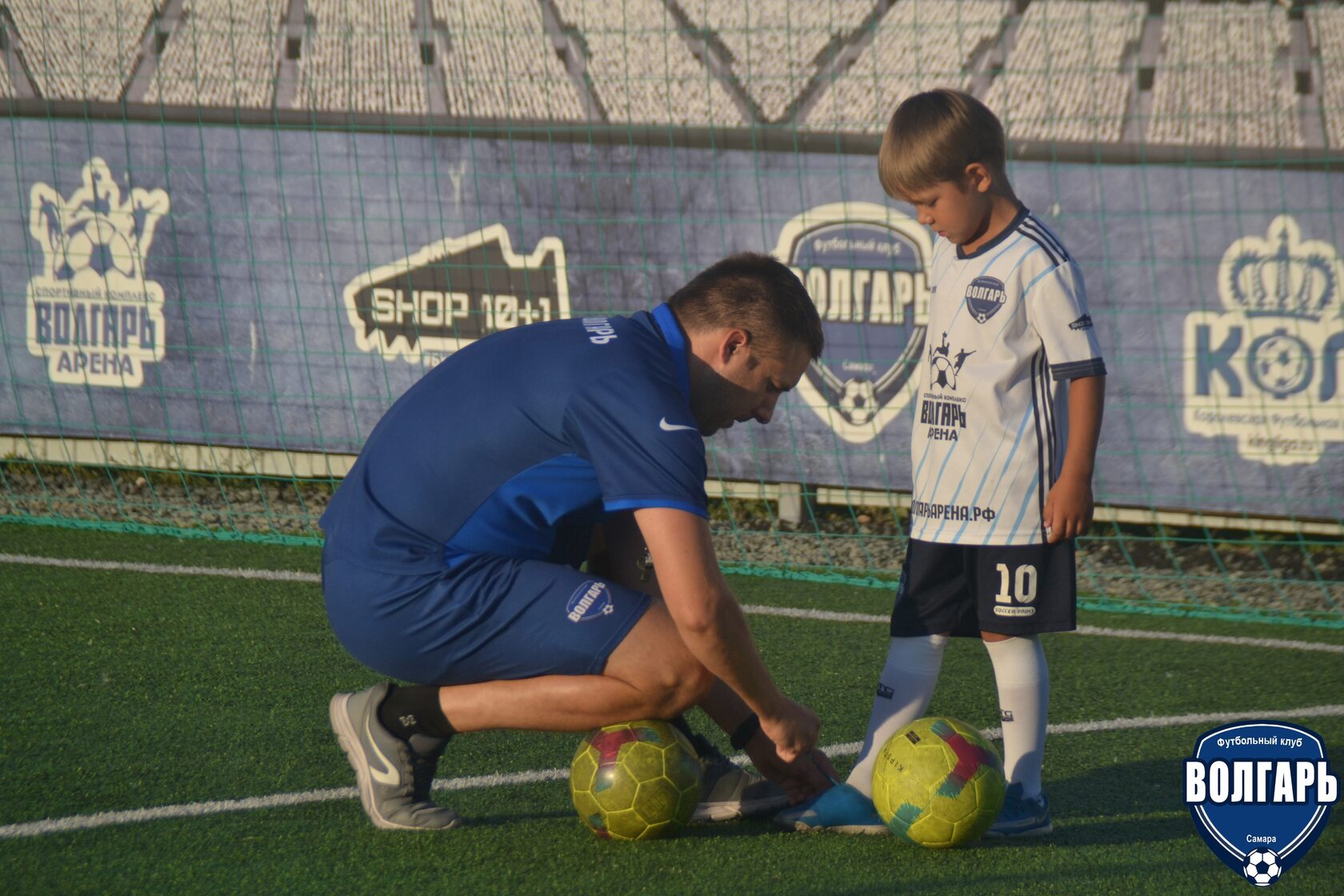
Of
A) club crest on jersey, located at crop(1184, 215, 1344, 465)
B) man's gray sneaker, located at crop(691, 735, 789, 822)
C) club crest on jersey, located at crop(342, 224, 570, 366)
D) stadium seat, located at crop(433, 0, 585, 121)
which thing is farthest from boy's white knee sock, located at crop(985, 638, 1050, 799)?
stadium seat, located at crop(433, 0, 585, 121)

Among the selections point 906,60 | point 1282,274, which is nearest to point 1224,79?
point 1282,274

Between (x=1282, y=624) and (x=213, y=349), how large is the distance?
17.0 ft

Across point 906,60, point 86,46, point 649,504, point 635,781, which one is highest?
point 86,46

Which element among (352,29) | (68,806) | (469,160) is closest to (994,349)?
(68,806)

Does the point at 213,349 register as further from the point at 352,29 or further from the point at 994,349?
the point at 994,349

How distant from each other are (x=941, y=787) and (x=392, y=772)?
124 cm

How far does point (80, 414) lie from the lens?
743 cm

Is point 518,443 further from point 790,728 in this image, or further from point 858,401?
point 858,401

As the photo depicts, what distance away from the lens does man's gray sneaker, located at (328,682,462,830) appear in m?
3.27

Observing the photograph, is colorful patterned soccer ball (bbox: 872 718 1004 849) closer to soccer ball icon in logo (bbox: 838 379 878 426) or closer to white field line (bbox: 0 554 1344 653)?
white field line (bbox: 0 554 1344 653)

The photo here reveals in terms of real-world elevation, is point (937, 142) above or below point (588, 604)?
above

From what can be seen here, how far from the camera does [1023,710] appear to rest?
3385mm

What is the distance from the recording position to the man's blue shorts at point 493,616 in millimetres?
3156

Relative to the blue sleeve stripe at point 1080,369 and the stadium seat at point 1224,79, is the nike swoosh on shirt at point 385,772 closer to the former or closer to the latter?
the blue sleeve stripe at point 1080,369
